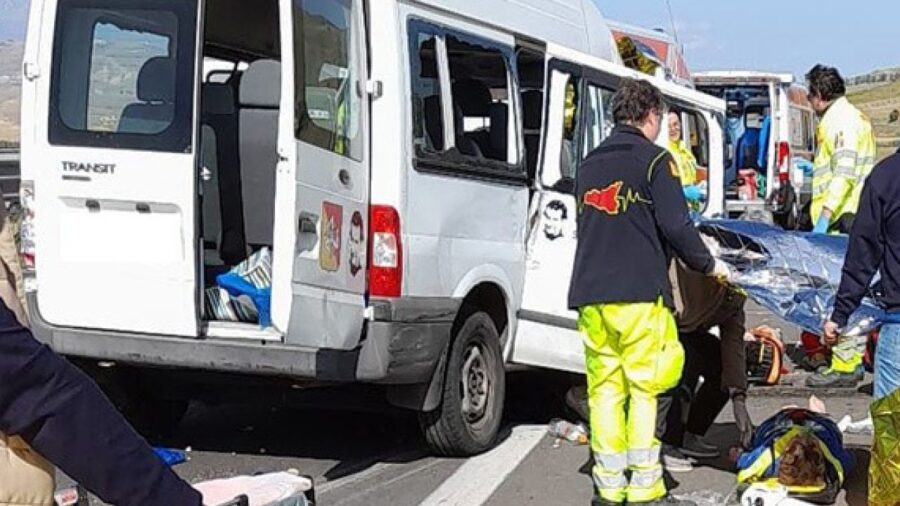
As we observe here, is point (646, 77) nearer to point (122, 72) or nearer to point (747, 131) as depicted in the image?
point (122, 72)

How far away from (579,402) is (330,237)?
84.5 inches

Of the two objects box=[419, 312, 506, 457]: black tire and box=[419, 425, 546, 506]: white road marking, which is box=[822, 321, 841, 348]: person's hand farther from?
box=[419, 312, 506, 457]: black tire

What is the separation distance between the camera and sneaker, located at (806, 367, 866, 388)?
8.49 m

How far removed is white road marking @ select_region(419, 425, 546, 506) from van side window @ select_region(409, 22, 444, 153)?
162 centimetres

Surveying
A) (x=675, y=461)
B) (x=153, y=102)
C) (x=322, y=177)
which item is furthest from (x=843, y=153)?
(x=153, y=102)

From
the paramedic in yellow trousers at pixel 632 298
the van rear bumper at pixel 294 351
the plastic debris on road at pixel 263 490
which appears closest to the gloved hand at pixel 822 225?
the paramedic in yellow trousers at pixel 632 298

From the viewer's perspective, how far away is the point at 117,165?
6023 millimetres

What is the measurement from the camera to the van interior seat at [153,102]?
6.08 metres

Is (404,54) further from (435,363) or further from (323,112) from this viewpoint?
(435,363)

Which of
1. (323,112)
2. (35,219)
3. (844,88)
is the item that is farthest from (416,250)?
(844,88)

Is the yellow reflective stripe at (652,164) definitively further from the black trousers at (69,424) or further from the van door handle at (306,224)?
the black trousers at (69,424)

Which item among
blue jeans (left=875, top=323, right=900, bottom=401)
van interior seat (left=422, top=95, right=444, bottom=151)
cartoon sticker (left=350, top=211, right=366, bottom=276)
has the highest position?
van interior seat (left=422, top=95, right=444, bottom=151)

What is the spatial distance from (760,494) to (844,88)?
4.38 m

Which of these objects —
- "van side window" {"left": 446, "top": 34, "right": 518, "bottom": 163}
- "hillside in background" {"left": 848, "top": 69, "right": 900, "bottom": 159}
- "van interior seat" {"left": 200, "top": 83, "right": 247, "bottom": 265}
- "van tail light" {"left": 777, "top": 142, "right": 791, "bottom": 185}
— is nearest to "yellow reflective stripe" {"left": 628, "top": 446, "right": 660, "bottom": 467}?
"van side window" {"left": 446, "top": 34, "right": 518, "bottom": 163}
